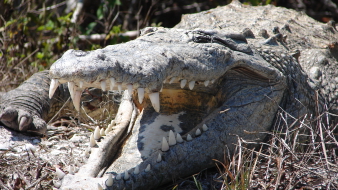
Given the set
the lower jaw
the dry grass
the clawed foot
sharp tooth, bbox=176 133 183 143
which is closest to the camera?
the dry grass

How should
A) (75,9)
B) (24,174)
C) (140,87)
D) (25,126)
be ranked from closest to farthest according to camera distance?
(140,87) < (24,174) < (25,126) < (75,9)

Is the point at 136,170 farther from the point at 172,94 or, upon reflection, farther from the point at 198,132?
the point at 172,94

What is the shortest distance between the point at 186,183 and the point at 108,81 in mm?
916

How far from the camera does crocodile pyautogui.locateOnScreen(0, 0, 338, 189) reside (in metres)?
2.13

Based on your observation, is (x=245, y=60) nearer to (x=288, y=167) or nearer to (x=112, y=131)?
(x=288, y=167)

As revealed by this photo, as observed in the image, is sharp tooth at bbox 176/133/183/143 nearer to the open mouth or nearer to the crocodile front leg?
the open mouth

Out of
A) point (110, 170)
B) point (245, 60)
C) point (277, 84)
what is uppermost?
point (245, 60)

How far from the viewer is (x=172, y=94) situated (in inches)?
114

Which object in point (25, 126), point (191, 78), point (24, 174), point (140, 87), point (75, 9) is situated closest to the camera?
A: point (140, 87)

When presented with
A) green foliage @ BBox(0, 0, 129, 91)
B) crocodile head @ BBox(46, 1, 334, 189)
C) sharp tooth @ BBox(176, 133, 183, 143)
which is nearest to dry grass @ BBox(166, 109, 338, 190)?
crocodile head @ BBox(46, 1, 334, 189)

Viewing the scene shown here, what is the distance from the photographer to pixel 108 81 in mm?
2135

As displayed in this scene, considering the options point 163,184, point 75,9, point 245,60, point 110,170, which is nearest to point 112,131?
point 110,170

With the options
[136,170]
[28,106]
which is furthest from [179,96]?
[28,106]

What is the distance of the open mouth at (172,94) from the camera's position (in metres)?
2.08
